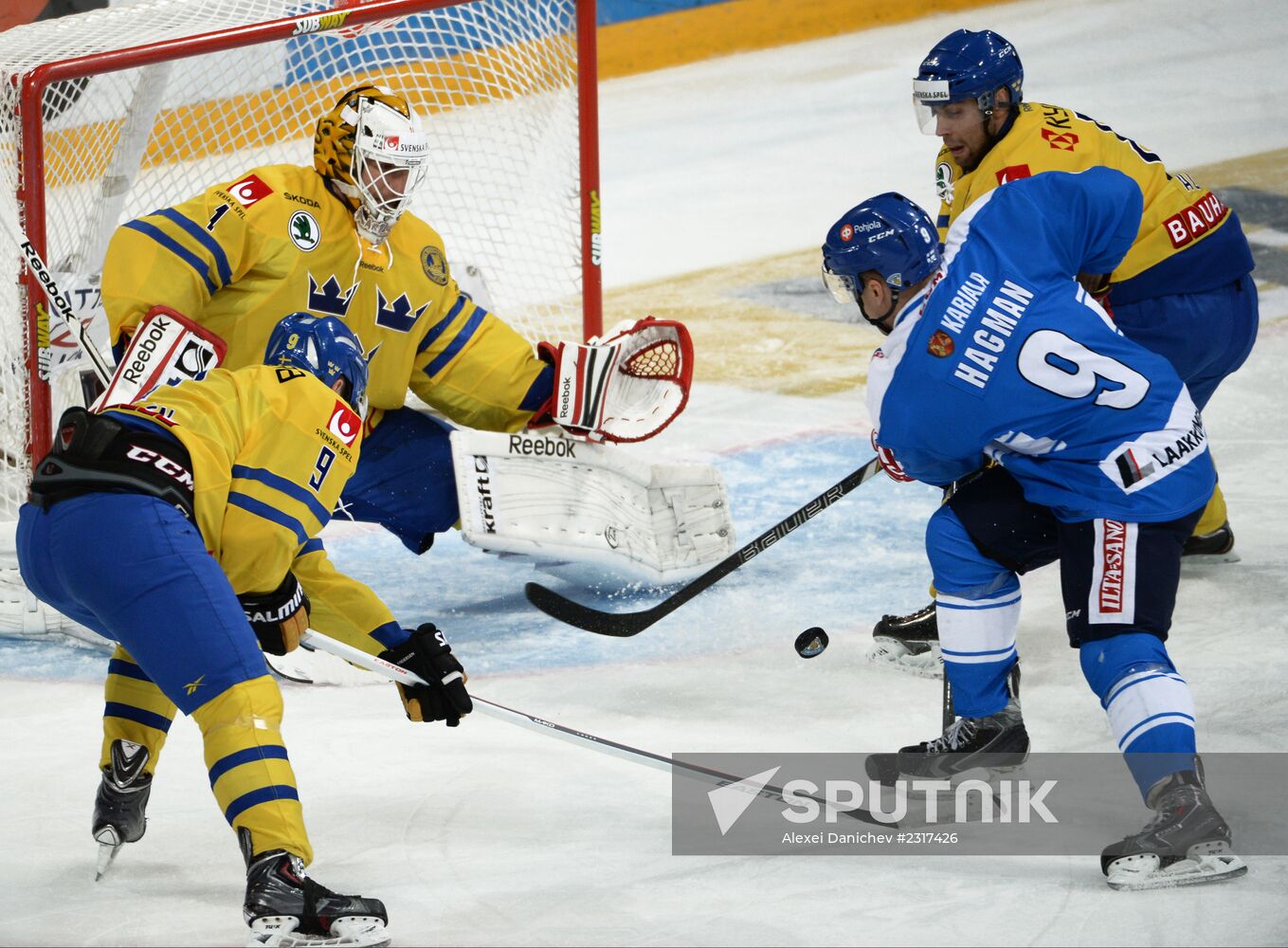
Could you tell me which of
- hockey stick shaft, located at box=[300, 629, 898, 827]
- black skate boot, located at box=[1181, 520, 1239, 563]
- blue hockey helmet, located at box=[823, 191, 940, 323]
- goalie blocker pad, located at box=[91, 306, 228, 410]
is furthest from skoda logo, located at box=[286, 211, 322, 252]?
black skate boot, located at box=[1181, 520, 1239, 563]

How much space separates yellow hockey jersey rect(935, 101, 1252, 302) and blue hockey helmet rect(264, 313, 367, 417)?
146cm

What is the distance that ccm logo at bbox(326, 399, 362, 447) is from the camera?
278 centimetres

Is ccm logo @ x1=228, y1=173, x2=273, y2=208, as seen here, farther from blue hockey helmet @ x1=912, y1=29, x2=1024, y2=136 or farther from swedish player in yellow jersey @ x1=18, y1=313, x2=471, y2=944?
blue hockey helmet @ x1=912, y1=29, x2=1024, y2=136

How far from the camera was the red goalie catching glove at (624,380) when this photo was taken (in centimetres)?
432

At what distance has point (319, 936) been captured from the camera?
255cm

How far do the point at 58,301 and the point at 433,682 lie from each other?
144cm

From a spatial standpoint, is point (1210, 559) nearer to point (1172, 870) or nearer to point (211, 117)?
point (1172, 870)

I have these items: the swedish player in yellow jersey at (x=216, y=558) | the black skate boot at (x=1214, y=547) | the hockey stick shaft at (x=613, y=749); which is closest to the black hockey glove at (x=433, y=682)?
the hockey stick shaft at (x=613, y=749)

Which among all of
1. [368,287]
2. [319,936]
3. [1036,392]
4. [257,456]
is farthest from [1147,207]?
[319,936]

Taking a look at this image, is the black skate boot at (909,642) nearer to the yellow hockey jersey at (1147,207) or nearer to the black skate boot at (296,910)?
the yellow hockey jersey at (1147,207)

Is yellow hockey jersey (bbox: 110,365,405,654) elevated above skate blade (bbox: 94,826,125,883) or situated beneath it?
elevated above

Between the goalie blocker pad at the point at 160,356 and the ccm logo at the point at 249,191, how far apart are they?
0.30 m

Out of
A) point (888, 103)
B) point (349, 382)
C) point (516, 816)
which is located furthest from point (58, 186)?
point (888, 103)

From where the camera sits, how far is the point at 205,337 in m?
3.77
